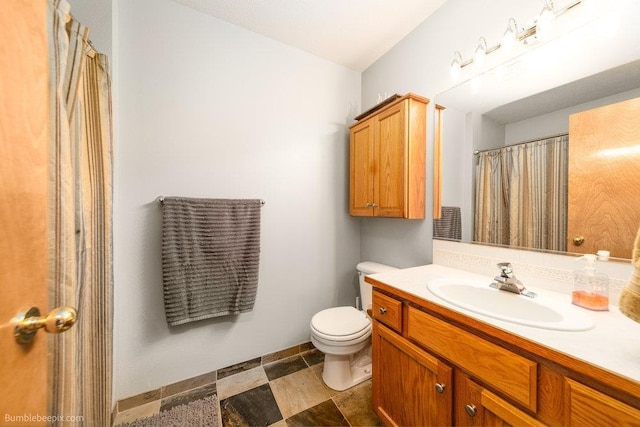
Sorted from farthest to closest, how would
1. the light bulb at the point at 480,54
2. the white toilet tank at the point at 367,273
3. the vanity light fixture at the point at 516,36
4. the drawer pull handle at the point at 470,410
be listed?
the white toilet tank at the point at 367,273, the light bulb at the point at 480,54, the vanity light fixture at the point at 516,36, the drawer pull handle at the point at 470,410

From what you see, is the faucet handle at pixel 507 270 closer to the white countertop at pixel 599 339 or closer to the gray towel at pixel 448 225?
the white countertop at pixel 599 339

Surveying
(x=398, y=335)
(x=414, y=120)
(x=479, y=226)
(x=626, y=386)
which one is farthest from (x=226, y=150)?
(x=626, y=386)

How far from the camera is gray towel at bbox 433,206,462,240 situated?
4.44 ft

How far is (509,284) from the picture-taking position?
96 cm

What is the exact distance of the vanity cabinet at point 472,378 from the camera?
521mm

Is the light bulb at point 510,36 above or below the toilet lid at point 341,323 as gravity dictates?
above

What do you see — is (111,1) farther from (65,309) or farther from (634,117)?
(634,117)

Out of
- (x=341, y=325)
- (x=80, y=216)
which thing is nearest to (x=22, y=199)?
(x=80, y=216)

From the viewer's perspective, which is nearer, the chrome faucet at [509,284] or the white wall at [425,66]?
the chrome faucet at [509,284]

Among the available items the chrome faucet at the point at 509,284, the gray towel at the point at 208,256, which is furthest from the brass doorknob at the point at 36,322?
the chrome faucet at the point at 509,284

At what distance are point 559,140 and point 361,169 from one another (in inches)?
42.4

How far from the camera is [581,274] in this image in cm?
86

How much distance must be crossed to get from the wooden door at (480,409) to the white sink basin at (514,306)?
242 mm

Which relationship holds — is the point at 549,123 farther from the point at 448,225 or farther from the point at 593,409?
the point at 593,409
